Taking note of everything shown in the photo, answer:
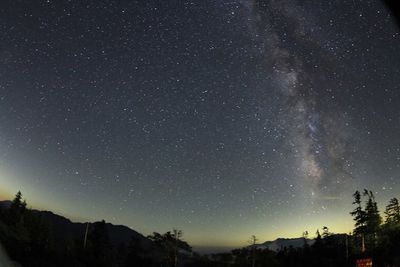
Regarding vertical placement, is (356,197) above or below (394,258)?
above

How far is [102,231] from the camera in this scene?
9269 centimetres

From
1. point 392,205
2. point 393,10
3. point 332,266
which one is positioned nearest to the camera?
point 393,10

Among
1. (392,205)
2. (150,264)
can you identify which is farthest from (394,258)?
(150,264)

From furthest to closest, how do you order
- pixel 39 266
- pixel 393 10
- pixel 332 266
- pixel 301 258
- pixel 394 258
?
pixel 301 258 < pixel 332 266 < pixel 394 258 < pixel 39 266 < pixel 393 10

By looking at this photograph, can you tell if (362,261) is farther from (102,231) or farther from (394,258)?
(102,231)

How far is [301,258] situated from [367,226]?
16.5m

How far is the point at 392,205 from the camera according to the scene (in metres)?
91.6

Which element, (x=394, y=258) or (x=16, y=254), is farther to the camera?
(x=394, y=258)

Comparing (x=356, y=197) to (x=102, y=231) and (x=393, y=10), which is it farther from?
Answer: (x=393, y=10)

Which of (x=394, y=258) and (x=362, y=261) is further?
(x=394, y=258)

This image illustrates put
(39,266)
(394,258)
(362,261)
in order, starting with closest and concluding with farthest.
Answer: (39,266) → (362,261) → (394,258)

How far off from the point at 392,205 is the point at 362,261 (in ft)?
191

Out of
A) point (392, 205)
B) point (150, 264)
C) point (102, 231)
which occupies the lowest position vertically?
point (150, 264)

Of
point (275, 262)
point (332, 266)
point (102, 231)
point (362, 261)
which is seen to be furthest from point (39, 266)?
point (102, 231)
